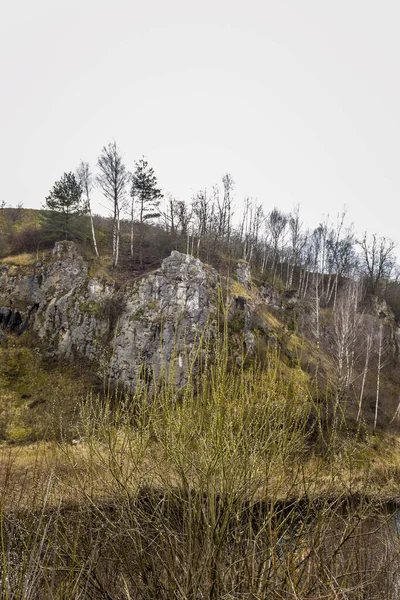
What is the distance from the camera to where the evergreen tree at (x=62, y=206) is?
26.7 m

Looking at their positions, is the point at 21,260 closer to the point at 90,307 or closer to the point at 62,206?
the point at 62,206

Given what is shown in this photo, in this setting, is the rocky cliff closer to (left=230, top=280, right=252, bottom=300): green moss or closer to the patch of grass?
the patch of grass

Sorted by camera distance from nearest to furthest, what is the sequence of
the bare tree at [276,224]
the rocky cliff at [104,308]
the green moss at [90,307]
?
the rocky cliff at [104,308] → the green moss at [90,307] → the bare tree at [276,224]

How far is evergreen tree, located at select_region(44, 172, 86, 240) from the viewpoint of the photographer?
1053 inches

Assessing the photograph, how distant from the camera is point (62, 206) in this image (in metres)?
27.0

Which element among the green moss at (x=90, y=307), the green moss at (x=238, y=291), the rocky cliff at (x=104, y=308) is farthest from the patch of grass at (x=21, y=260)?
the green moss at (x=238, y=291)

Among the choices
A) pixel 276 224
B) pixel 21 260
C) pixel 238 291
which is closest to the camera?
pixel 238 291

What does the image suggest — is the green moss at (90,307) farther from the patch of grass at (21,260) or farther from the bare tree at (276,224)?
the bare tree at (276,224)

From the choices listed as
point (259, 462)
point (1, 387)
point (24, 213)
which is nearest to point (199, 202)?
point (24, 213)

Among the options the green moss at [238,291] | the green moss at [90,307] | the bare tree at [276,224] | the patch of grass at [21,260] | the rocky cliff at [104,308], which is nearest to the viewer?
the rocky cliff at [104,308]

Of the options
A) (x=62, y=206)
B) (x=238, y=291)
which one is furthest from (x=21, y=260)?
(x=238, y=291)

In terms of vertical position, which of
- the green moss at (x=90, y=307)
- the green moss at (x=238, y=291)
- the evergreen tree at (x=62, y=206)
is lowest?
the green moss at (x=90, y=307)

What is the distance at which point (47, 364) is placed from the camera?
19.9 meters

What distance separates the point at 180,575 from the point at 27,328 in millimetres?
21663
